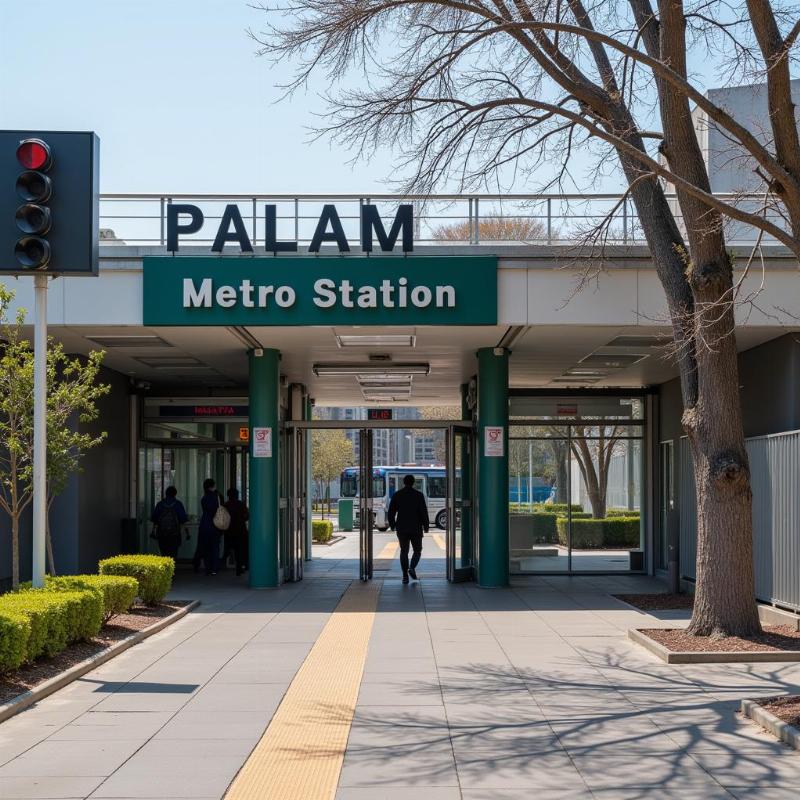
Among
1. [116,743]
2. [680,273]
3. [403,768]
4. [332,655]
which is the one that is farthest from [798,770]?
[680,273]

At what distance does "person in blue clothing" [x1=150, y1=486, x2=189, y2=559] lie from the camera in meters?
22.5

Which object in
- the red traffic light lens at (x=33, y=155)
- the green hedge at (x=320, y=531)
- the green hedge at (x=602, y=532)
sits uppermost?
the red traffic light lens at (x=33, y=155)

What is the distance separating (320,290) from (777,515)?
22.5 ft

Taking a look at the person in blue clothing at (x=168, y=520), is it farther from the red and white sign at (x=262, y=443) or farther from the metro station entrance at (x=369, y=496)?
the red and white sign at (x=262, y=443)

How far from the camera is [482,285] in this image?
645 inches

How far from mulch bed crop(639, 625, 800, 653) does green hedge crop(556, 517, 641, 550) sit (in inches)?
366

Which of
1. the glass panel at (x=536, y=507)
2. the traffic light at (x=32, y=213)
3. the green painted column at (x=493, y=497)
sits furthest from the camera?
the glass panel at (x=536, y=507)

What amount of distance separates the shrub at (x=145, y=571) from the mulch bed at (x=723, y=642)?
6248mm

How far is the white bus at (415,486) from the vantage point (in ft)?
143

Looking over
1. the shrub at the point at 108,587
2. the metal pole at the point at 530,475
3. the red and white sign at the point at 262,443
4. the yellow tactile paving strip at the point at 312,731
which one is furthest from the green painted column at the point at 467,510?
the shrub at the point at 108,587

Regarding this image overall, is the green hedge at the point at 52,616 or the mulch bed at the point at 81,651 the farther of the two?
the green hedge at the point at 52,616

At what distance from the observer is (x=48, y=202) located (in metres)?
10.7

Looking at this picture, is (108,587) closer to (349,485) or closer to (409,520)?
(409,520)

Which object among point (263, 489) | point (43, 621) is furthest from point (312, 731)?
point (263, 489)
